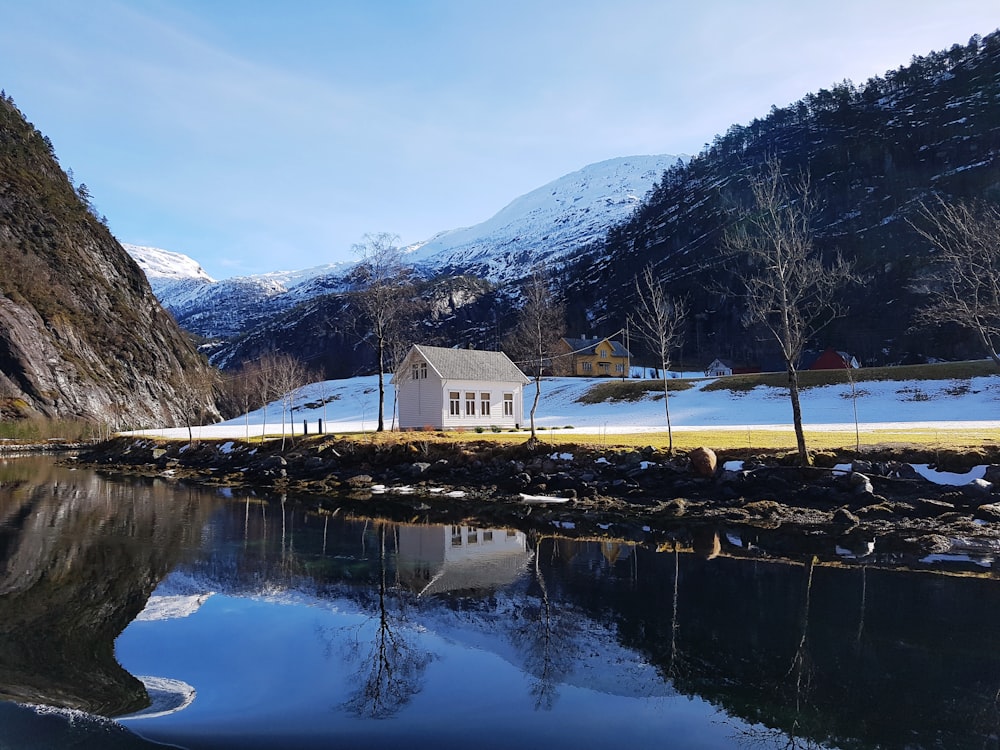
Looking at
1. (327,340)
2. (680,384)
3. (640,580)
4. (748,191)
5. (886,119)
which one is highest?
(886,119)

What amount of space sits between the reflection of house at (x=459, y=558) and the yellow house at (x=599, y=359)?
8124 cm

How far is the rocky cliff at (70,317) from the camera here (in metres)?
63.8

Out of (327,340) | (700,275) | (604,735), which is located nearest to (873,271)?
(700,275)

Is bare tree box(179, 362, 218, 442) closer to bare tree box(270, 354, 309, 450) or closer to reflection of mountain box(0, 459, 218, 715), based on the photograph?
bare tree box(270, 354, 309, 450)

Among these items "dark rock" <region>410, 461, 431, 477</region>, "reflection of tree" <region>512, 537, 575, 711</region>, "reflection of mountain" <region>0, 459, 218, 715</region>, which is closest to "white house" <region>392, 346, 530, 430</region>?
"dark rock" <region>410, 461, 431, 477</region>

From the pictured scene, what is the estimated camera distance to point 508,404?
4275cm

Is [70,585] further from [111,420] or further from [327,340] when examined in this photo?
[327,340]

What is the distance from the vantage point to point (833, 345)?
292ft

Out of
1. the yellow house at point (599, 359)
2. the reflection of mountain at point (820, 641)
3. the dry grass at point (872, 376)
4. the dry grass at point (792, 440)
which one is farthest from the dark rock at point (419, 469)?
the yellow house at point (599, 359)

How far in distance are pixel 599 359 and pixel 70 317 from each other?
2861 inches

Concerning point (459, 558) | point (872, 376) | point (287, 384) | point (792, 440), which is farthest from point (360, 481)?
point (872, 376)

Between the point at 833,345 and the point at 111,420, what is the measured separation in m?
92.8

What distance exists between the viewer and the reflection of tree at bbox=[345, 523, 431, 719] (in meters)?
7.64

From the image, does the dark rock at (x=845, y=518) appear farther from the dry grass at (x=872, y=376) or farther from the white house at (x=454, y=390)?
the dry grass at (x=872, y=376)
